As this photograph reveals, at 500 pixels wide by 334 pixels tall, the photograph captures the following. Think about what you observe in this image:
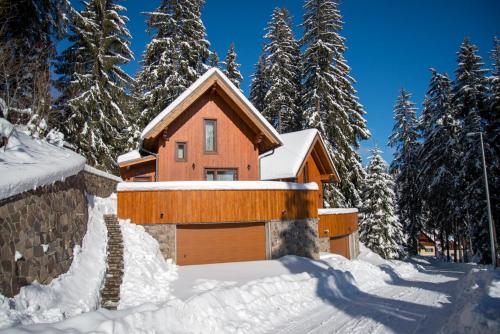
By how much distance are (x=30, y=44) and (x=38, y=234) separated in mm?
10029

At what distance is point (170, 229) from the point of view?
13.9 m

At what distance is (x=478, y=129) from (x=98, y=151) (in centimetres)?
2732

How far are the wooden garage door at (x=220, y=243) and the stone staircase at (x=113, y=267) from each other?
8.66 feet

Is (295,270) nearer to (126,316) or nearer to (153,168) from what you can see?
(126,316)

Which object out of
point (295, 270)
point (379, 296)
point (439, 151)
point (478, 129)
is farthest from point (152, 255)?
point (439, 151)

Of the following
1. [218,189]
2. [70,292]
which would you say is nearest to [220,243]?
[218,189]

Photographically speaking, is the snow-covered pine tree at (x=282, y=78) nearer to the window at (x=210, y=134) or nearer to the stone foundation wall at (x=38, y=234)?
the window at (x=210, y=134)

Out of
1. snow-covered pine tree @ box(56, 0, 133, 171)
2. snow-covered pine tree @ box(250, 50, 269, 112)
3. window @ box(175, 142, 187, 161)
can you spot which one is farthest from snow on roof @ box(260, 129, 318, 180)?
snow-covered pine tree @ box(250, 50, 269, 112)

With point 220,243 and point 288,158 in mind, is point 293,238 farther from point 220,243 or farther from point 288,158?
point 288,158

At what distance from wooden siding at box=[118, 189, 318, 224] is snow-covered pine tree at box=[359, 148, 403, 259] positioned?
60.3ft

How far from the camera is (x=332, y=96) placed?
2934cm

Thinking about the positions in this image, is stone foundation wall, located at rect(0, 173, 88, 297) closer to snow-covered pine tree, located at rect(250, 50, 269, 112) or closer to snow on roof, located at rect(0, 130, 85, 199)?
snow on roof, located at rect(0, 130, 85, 199)

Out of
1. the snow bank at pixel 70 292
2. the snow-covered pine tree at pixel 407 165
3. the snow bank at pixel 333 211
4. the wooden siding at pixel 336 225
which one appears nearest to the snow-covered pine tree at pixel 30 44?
the snow bank at pixel 70 292

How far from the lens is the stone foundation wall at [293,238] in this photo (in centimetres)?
1508
